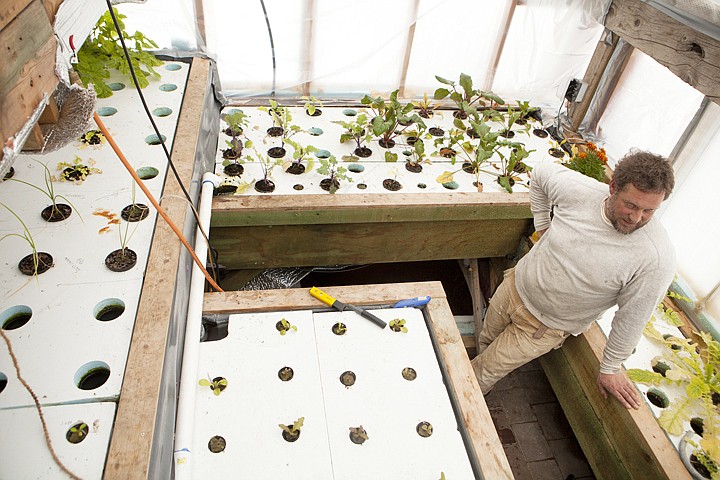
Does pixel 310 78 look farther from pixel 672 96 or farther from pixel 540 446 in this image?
pixel 540 446

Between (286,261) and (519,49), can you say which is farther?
(519,49)

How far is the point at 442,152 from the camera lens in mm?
2973

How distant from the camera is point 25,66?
1.01m

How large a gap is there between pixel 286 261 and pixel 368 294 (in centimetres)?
93

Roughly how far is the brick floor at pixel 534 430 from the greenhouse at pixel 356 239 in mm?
13

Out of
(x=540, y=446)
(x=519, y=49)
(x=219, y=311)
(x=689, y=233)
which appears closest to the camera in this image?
(x=219, y=311)

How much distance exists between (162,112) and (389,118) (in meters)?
1.34

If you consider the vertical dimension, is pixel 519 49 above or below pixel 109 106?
above

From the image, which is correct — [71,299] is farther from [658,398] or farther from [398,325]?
[658,398]

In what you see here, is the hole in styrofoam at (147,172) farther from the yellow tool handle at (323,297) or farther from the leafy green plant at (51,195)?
the yellow tool handle at (323,297)

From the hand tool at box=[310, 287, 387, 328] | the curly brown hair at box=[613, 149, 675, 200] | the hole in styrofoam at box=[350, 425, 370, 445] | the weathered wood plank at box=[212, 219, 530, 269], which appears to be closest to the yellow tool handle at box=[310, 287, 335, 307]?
the hand tool at box=[310, 287, 387, 328]

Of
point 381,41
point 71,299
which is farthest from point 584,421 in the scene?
point 381,41

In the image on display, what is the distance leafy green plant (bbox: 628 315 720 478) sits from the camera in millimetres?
1848

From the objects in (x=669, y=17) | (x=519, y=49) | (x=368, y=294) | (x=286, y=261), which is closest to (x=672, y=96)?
(x=669, y=17)
